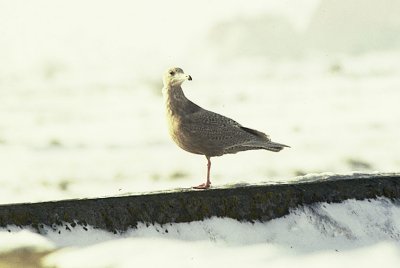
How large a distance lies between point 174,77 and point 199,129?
0.73m

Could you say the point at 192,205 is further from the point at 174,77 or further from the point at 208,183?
the point at 174,77

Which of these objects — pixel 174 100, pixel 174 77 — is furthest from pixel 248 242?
pixel 174 77

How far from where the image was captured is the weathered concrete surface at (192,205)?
431 inches

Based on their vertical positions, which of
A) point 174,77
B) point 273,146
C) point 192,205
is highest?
point 174,77

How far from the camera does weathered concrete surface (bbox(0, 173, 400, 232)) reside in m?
11.0

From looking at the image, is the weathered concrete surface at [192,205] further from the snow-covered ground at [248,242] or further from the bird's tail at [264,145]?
the bird's tail at [264,145]

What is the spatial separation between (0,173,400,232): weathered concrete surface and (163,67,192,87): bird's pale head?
A: 1351mm

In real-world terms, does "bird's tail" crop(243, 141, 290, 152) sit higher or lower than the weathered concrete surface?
Result: higher

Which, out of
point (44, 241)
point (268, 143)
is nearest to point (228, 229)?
point (268, 143)

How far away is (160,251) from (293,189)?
2243 mm

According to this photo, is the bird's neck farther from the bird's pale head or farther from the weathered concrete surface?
the weathered concrete surface

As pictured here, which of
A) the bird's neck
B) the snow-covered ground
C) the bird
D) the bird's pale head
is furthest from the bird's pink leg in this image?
the bird's pale head

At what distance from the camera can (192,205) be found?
11539 millimetres

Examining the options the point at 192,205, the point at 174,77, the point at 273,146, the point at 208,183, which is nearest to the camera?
the point at 174,77
